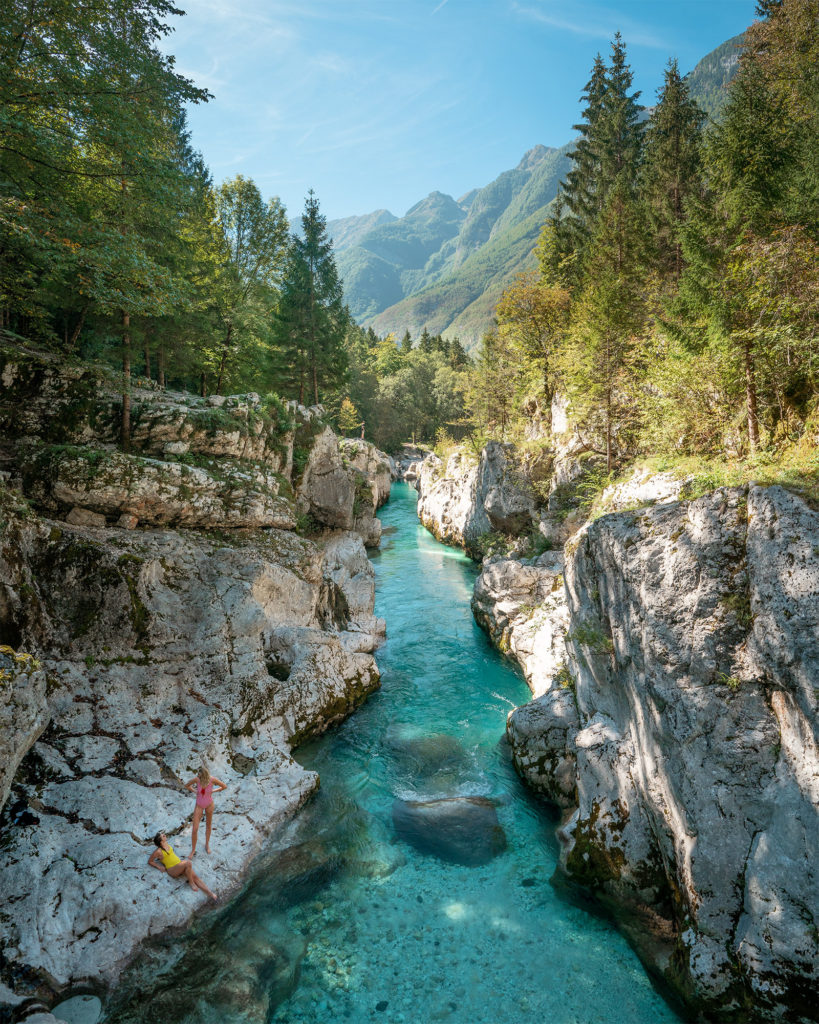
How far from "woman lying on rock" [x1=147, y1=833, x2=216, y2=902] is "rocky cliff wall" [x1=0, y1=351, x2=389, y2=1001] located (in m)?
0.13

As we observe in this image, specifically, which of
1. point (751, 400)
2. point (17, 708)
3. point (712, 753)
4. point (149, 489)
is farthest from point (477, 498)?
point (17, 708)

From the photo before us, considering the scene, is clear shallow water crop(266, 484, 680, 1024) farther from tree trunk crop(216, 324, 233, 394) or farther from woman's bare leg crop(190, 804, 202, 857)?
tree trunk crop(216, 324, 233, 394)

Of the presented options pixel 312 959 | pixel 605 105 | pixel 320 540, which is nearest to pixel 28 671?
pixel 312 959

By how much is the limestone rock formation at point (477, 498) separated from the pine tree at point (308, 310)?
11.5 metres

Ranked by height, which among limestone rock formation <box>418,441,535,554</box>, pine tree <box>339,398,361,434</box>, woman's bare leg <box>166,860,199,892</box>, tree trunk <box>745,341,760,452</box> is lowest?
woman's bare leg <box>166,860,199,892</box>

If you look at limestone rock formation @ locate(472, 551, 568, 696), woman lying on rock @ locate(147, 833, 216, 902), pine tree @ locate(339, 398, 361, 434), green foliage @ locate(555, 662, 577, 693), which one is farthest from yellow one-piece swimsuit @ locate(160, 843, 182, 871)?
pine tree @ locate(339, 398, 361, 434)

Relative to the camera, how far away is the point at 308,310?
2919cm

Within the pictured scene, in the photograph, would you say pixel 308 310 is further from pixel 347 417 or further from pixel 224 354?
pixel 347 417

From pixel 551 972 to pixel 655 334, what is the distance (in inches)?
737

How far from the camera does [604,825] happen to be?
26.3 feet

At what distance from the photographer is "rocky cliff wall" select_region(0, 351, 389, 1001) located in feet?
21.3

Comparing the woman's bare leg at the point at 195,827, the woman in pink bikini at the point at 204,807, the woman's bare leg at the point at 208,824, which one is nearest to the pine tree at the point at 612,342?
the woman in pink bikini at the point at 204,807

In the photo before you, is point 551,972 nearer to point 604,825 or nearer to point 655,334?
point 604,825

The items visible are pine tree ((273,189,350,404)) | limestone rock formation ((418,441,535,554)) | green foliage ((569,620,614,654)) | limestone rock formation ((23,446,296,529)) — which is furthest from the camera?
pine tree ((273,189,350,404))
